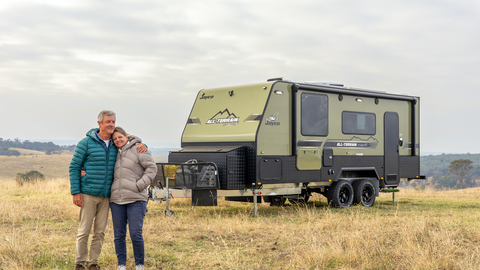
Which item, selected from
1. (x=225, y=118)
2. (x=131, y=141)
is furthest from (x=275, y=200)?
(x=131, y=141)

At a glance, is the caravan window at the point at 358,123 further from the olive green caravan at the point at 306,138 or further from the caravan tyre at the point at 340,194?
the caravan tyre at the point at 340,194

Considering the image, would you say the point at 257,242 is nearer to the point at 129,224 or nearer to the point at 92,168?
the point at 129,224

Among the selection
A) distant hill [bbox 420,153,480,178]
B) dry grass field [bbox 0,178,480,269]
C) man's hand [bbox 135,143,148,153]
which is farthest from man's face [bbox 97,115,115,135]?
distant hill [bbox 420,153,480,178]

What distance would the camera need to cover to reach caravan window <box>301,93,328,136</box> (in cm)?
1101

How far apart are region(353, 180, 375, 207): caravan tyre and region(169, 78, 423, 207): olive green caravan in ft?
0.09

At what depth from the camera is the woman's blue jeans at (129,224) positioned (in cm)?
527

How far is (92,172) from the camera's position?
5.25m

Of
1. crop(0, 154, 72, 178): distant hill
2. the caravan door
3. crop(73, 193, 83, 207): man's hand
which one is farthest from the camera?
crop(0, 154, 72, 178): distant hill

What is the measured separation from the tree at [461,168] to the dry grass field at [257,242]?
196 ft

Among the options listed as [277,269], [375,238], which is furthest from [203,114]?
[277,269]

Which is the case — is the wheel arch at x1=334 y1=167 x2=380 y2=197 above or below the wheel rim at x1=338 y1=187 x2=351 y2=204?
above

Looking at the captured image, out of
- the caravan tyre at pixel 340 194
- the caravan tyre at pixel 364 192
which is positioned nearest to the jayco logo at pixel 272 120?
the caravan tyre at pixel 340 194

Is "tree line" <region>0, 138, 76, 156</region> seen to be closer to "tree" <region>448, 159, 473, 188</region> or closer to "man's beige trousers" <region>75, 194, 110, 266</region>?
"tree" <region>448, 159, 473, 188</region>

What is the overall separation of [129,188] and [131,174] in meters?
0.16
